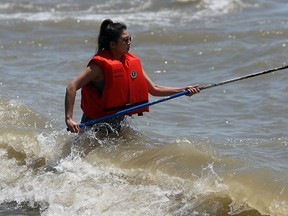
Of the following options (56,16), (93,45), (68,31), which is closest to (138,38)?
(93,45)

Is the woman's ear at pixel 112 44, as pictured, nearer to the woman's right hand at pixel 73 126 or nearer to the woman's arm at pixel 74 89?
the woman's arm at pixel 74 89

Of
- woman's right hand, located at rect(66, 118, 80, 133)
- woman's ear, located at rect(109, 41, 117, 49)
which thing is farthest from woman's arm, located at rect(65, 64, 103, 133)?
woman's ear, located at rect(109, 41, 117, 49)

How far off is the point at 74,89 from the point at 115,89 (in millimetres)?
427

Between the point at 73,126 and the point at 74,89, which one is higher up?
the point at 74,89

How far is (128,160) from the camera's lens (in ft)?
21.5

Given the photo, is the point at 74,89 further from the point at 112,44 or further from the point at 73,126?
the point at 112,44

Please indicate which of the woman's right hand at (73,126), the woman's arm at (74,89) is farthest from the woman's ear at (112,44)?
the woman's right hand at (73,126)

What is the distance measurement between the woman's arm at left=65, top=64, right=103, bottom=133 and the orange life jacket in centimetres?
7

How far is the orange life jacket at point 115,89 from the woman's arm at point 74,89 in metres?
0.07

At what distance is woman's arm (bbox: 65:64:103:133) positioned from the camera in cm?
616

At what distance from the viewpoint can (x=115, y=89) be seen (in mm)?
6477

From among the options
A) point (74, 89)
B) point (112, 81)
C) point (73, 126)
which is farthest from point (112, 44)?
point (73, 126)

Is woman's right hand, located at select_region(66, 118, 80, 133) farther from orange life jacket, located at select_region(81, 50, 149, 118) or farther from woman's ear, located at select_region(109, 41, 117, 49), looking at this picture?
woman's ear, located at select_region(109, 41, 117, 49)

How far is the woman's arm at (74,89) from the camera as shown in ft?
20.2
